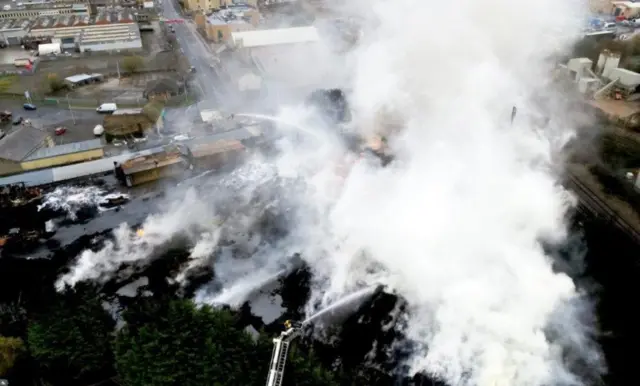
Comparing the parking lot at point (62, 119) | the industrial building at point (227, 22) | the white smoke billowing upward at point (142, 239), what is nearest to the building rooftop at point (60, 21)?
the industrial building at point (227, 22)

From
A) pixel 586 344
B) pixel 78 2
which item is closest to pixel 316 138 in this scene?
pixel 586 344

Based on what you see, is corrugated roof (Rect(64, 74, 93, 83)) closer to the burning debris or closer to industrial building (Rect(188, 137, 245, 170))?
the burning debris

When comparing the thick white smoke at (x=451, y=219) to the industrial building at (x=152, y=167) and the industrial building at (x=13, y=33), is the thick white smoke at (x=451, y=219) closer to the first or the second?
the industrial building at (x=152, y=167)

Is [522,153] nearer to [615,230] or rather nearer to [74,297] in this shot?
[615,230]

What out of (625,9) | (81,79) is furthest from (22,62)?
(625,9)

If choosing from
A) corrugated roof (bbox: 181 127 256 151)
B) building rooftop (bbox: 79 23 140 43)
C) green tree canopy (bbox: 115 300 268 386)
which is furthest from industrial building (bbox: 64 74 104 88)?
green tree canopy (bbox: 115 300 268 386)

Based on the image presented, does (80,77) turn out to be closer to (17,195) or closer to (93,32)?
(93,32)

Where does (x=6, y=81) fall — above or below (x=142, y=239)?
below
